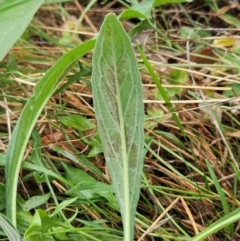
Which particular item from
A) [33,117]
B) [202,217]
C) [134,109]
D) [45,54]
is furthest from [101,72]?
[45,54]

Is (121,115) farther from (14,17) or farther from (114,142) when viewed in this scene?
(14,17)

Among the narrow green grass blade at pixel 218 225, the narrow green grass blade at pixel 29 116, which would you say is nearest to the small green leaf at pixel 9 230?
the narrow green grass blade at pixel 29 116

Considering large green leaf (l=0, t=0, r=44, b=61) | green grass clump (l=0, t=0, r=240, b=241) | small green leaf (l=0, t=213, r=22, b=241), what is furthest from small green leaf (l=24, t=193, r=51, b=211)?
large green leaf (l=0, t=0, r=44, b=61)

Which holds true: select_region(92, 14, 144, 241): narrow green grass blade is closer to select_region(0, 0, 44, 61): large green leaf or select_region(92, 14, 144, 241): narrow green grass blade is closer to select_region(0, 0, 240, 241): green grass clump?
select_region(0, 0, 240, 241): green grass clump

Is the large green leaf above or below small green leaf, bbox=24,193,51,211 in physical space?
above

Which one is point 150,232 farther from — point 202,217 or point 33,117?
point 33,117

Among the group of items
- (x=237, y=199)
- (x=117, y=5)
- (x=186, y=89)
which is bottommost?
(x=237, y=199)

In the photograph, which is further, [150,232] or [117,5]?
[117,5]
